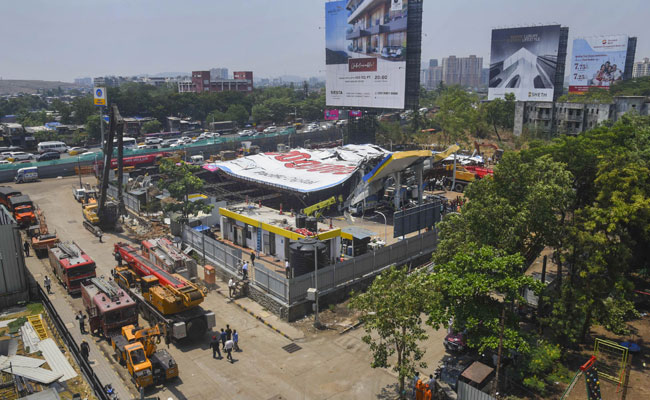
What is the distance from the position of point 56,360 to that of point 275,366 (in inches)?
349

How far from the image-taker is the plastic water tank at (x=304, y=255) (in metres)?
27.7

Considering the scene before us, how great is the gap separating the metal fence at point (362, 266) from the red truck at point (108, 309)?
8271 mm

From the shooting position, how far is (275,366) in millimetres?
21078

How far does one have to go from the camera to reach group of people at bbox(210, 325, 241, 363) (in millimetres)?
21500

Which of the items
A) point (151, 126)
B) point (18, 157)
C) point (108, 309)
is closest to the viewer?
point (108, 309)

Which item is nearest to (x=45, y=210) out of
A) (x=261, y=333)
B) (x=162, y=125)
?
(x=261, y=333)

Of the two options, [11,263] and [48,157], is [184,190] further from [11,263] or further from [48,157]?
[48,157]

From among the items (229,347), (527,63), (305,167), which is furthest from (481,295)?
(527,63)

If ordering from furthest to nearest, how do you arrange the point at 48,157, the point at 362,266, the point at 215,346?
1. the point at 48,157
2. the point at 362,266
3. the point at 215,346

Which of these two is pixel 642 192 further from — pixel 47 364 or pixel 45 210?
pixel 45 210

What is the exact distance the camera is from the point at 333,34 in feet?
246

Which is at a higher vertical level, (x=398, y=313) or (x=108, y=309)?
(x=398, y=313)

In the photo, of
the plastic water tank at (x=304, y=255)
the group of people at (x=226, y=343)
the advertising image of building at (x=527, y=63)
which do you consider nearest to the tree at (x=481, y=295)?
the group of people at (x=226, y=343)

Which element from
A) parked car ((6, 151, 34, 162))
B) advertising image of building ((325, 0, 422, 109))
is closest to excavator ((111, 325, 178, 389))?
advertising image of building ((325, 0, 422, 109))
